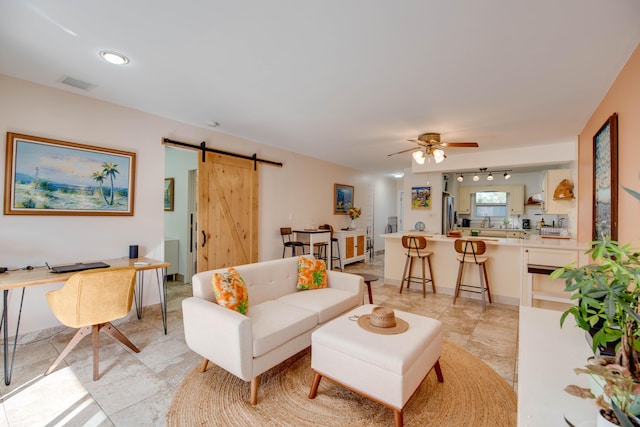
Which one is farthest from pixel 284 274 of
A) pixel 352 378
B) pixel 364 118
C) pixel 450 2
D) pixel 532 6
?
pixel 532 6

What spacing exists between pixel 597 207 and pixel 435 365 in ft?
8.04

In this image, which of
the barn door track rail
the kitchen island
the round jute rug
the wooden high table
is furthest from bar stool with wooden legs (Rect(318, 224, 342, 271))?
the round jute rug

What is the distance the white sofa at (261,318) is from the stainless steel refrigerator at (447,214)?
14.0 feet

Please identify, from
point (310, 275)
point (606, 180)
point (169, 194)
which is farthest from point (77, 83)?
point (606, 180)

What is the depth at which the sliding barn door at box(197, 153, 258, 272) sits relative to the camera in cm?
420

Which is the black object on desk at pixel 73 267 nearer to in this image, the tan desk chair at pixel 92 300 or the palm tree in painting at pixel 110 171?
the tan desk chair at pixel 92 300

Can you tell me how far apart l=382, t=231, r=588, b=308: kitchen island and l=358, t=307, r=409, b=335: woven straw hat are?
2.52 meters

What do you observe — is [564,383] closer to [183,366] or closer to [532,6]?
[532,6]

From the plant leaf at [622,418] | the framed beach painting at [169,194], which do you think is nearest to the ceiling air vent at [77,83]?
the framed beach painting at [169,194]

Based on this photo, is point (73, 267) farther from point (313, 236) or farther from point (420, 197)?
point (420, 197)

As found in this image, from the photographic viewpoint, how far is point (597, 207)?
2.98 m

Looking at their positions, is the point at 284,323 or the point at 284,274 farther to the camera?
the point at 284,274

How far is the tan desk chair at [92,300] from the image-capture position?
2.25 meters

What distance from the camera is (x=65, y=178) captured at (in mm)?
2982
